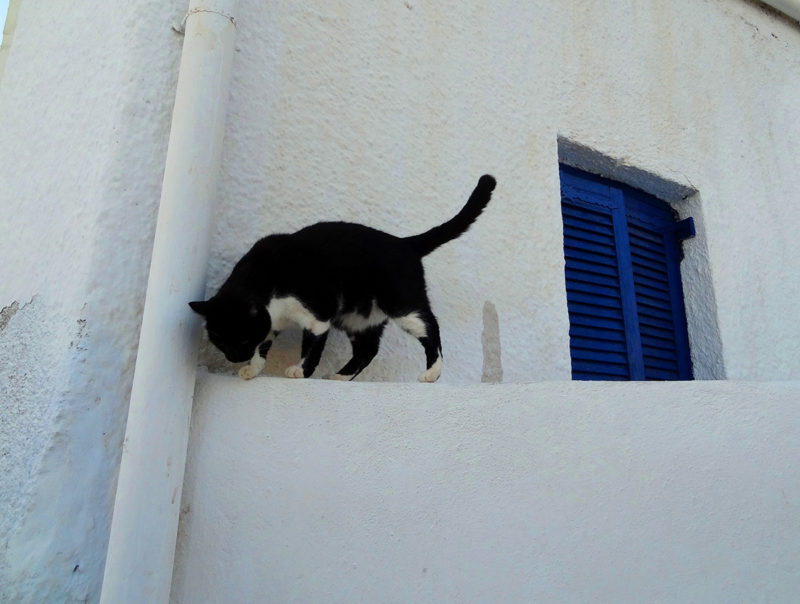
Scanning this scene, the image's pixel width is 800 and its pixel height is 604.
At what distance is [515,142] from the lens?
274cm

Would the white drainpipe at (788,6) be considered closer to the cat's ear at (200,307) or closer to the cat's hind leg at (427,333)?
the cat's hind leg at (427,333)

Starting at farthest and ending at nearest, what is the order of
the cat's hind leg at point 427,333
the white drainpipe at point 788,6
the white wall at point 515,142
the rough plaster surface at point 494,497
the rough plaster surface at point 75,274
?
the white drainpipe at point 788,6 < the white wall at point 515,142 < the cat's hind leg at point 427,333 < the rough plaster surface at point 75,274 < the rough plaster surface at point 494,497

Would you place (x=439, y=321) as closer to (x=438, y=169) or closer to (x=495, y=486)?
(x=438, y=169)

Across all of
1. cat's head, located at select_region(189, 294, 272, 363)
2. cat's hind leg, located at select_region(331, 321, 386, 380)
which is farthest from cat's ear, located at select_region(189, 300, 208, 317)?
cat's hind leg, located at select_region(331, 321, 386, 380)

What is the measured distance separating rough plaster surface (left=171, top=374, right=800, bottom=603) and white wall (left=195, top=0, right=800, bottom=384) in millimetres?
551

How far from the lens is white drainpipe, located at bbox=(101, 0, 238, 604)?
4.73ft

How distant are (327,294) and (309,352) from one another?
19 cm

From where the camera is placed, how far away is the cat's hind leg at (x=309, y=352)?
74.2 inches

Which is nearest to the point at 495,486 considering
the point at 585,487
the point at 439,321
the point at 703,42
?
the point at 585,487

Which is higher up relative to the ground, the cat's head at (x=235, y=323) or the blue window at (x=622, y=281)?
the blue window at (x=622, y=281)

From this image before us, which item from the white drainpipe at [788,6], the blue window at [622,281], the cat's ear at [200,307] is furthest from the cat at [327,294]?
the white drainpipe at [788,6]

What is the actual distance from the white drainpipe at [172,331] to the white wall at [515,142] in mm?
227

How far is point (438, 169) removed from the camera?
8.18 ft

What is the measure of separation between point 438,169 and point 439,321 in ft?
2.10
